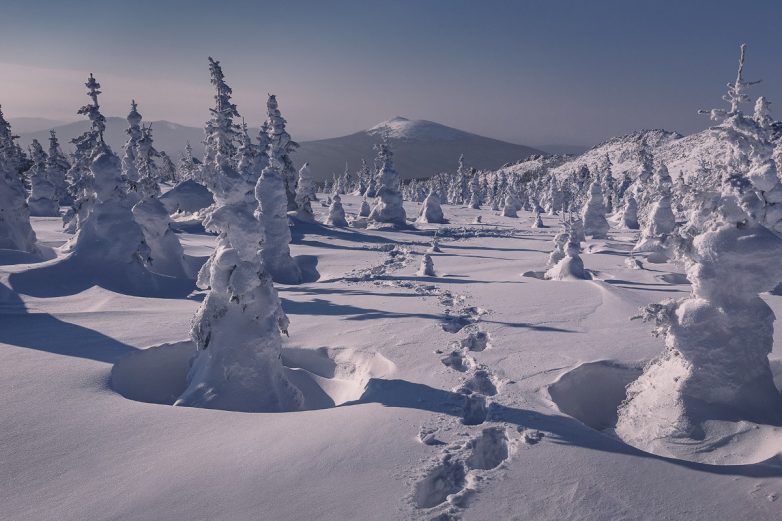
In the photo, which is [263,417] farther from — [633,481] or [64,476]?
[633,481]

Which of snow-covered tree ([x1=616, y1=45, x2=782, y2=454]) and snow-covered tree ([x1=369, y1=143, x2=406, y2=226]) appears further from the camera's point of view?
snow-covered tree ([x1=369, y1=143, x2=406, y2=226])

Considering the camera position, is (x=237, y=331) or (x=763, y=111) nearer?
(x=237, y=331)

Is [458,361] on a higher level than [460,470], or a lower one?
higher

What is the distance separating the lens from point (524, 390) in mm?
9195

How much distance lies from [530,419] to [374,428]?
8.82 ft

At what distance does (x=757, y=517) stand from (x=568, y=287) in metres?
12.7

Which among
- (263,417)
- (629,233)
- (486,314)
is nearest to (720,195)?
(486,314)

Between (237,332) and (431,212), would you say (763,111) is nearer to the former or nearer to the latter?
(431,212)

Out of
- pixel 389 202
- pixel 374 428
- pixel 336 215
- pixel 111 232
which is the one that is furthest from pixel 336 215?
pixel 374 428

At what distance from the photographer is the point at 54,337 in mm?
12648

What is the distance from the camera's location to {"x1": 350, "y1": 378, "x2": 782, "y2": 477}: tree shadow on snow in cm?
667

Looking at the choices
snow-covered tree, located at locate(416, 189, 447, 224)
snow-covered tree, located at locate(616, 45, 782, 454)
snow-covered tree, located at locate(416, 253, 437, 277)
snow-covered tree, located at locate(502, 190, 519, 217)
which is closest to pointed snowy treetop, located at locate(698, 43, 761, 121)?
snow-covered tree, located at locate(616, 45, 782, 454)

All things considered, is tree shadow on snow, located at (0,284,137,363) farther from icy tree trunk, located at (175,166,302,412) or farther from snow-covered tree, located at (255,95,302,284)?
snow-covered tree, located at (255,95,302,284)

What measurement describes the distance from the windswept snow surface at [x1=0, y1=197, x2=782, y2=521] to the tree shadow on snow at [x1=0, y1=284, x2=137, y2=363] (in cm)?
7
